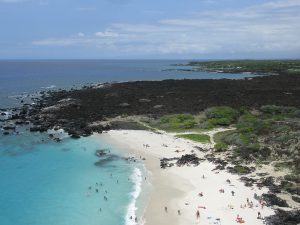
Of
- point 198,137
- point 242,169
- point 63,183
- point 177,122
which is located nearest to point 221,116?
point 177,122

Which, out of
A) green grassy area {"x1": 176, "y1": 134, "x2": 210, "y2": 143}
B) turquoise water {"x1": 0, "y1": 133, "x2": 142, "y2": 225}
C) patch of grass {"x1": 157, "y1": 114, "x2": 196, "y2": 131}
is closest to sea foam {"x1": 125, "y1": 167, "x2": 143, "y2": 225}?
turquoise water {"x1": 0, "y1": 133, "x2": 142, "y2": 225}

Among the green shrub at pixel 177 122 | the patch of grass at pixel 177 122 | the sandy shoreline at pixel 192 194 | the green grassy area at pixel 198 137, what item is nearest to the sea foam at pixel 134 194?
the sandy shoreline at pixel 192 194

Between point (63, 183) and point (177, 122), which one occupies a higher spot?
point (177, 122)

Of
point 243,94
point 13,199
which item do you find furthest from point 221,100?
point 13,199

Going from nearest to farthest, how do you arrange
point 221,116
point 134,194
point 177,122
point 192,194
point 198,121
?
point 192,194
point 134,194
point 177,122
point 221,116
point 198,121

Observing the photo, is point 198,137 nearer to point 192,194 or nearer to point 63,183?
point 192,194

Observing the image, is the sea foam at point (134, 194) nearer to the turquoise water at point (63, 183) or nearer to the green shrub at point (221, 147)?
the turquoise water at point (63, 183)

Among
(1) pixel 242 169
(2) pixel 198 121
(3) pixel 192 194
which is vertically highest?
(2) pixel 198 121
